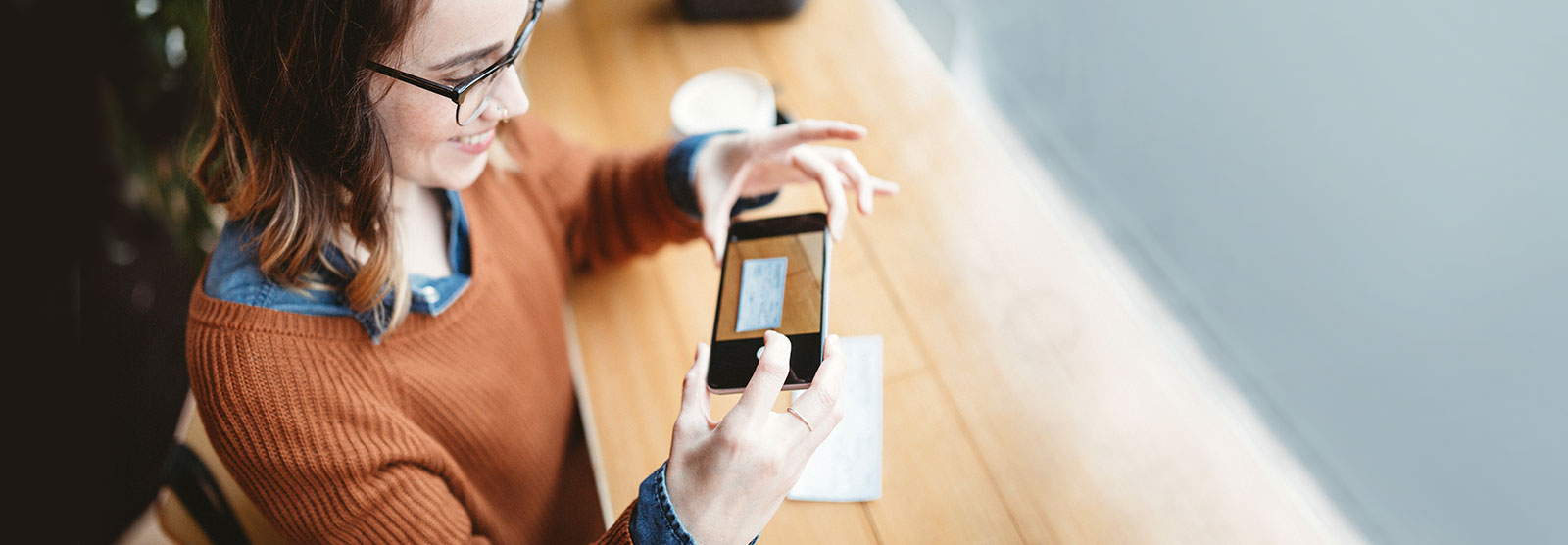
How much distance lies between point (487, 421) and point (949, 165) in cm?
61

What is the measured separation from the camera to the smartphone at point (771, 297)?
74cm

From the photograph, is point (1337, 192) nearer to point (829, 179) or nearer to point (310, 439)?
point (829, 179)

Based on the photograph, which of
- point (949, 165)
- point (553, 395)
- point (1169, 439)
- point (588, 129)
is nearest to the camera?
point (1169, 439)

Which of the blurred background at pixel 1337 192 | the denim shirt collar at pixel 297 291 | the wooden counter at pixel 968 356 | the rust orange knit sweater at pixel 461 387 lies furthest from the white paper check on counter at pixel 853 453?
the blurred background at pixel 1337 192

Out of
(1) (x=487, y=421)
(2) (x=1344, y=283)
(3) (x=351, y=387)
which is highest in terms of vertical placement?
(3) (x=351, y=387)

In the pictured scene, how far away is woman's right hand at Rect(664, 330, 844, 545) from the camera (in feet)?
2.04

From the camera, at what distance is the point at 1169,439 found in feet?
2.72

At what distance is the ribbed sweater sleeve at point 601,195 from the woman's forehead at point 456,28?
0.32 meters

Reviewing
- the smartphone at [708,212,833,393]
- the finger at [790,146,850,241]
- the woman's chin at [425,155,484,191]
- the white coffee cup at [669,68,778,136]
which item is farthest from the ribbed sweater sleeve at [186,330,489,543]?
the white coffee cup at [669,68,778,136]

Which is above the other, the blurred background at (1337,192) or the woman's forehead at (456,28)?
the woman's forehead at (456,28)

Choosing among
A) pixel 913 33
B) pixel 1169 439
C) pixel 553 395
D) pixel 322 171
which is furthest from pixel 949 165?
pixel 322 171

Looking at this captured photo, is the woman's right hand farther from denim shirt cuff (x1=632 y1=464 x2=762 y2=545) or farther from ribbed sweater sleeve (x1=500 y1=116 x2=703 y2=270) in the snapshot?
ribbed sweater sleeve (x1=500 y1=116 x2=703 y2=270)

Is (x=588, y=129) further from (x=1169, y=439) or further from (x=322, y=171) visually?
(x=1169, y=439)

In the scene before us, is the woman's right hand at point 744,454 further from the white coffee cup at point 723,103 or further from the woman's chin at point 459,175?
the white coffee cup at point 723,103
